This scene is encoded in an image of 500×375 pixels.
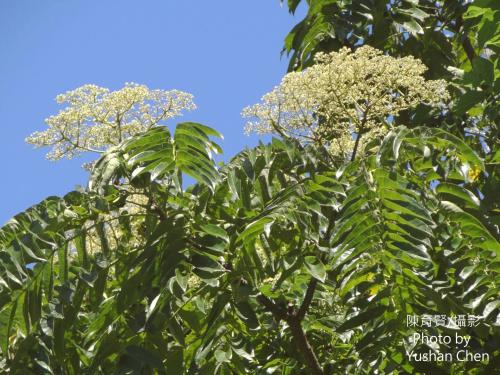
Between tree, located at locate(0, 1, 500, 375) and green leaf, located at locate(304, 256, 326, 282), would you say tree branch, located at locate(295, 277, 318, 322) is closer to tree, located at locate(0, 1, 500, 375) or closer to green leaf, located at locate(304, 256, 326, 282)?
tree, located at locate(0, 1, 500, 375)

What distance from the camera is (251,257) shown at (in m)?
3.45

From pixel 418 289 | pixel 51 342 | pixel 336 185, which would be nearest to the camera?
pixel 418 289

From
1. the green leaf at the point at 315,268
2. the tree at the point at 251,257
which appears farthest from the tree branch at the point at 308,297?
the green leaf at the point at 315,268

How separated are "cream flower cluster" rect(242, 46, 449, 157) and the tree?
1.6 inches

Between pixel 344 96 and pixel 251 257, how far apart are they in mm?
842

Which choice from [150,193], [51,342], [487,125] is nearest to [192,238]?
[150,193]

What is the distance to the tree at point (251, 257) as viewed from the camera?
3.30m

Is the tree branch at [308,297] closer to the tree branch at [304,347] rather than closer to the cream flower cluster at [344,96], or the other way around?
the tree branch at [304,347]

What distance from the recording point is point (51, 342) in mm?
3818

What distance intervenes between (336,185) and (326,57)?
2.22 feet

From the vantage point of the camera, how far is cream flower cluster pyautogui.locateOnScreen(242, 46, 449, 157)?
387 cm

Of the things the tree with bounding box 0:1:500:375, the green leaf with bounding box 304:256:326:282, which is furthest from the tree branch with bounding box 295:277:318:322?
the green leaf with bounding box 304:256:326:282

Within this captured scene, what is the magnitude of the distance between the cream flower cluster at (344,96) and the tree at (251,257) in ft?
0.13

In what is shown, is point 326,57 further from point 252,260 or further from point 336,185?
point 252,260
